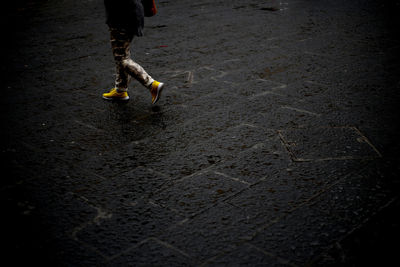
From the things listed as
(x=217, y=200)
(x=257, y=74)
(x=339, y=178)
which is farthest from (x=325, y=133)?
(x=257, y=74)

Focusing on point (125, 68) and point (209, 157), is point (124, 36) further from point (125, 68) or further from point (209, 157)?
point (209, 157)

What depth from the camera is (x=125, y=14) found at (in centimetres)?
364

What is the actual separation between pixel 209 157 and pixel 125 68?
58.7 inches

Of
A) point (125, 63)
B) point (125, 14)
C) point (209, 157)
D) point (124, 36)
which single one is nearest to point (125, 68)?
point (125, 63)

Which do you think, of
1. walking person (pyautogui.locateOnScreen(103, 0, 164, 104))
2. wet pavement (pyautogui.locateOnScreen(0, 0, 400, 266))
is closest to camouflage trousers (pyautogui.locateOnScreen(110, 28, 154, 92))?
walking person (pyautogui.locateOnScreen(103, 0, 164, 104))

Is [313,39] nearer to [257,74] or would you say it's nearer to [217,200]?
[257,74]

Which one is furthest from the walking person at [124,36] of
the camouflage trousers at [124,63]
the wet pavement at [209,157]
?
the wet pavement at [209,157]

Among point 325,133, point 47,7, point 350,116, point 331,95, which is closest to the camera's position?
point 325,133

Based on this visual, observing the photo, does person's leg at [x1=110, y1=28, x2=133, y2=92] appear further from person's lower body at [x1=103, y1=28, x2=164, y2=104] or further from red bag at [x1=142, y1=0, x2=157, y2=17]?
red bag at [x1=142, y1=0, x2=157, y2=17]

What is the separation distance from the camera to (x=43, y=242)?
6.82 feet

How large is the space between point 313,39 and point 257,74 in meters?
1.94

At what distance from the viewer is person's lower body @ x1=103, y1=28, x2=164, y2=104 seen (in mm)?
3816

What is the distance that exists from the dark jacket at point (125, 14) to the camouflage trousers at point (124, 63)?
3.3 inches

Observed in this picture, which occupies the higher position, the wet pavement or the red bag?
the red bag
